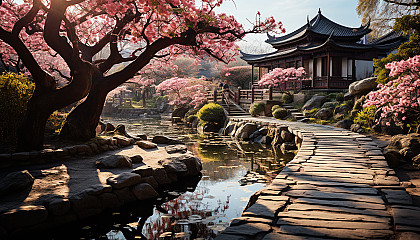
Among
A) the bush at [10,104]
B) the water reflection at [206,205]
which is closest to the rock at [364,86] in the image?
the water reflection at [206,205]

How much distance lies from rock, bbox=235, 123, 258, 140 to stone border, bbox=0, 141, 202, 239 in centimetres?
750

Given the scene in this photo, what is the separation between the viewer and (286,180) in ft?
13.8

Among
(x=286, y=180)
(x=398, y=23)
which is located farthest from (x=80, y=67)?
(x=398, y=23)

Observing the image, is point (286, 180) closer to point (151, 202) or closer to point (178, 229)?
point (178, 229)

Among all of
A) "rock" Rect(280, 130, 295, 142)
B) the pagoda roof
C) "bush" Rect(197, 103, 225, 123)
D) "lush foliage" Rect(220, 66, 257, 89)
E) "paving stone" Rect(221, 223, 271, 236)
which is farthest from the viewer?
"lush foliage" Rect(220, 66, 257, 89)

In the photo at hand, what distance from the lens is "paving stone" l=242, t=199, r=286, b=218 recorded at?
2988mm

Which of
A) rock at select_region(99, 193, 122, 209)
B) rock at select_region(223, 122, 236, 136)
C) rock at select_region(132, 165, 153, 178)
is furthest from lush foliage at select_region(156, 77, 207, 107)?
rock at select_region(99, 193, 122, 209)

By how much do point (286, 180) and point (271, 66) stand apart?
85.1 ft

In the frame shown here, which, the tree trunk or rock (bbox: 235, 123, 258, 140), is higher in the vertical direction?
the tree trunk

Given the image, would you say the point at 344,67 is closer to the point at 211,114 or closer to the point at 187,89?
the point at 211,114

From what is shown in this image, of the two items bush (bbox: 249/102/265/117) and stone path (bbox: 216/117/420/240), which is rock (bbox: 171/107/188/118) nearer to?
bush (bbox: 249/102/265/117)

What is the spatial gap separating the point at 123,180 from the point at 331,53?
21.8 m

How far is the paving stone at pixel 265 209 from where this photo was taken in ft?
9.80

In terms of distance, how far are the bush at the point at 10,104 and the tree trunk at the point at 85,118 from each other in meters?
1.14
